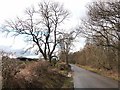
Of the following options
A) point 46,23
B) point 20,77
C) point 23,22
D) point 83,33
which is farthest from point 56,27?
point 20,77

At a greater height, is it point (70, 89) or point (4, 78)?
point (4, 78)

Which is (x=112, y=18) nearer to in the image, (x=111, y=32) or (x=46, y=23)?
(x=111, y=32)

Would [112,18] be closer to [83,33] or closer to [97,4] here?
[97,4]

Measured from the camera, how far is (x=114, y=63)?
1848 inches

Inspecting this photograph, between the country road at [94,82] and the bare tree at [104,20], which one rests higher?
the bare tree at [104,20]

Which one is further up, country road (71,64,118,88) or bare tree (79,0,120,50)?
bare tree (79,0,120,50)

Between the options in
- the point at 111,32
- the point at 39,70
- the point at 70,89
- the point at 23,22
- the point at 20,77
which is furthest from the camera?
the point at 23,22

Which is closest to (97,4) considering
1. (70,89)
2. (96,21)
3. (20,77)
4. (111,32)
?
(96,21)

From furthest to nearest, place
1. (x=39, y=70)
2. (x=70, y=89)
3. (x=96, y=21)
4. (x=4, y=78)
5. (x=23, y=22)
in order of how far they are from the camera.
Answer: (x=23, y=22) < (x=96, y=21) < (x=39, y=70) < (x=70, y=89) < (x=4, y=78)

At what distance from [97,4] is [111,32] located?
6.69 m

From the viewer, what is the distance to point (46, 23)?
57781mm

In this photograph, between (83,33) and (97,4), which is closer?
(97,4)

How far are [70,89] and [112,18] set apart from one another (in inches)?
781

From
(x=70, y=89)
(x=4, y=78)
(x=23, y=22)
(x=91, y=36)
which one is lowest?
(x=70, y=89)
